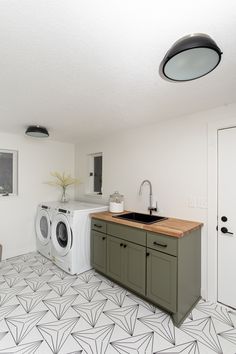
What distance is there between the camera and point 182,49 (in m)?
0.92

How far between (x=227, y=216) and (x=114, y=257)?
144 centimetres

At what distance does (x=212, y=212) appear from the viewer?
7.17ft

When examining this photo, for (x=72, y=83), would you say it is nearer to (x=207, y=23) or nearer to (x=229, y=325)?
(x=207, y=23)

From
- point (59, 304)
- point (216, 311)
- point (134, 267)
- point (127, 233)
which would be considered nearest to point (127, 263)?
point (134, 267)

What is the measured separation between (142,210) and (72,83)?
196cm

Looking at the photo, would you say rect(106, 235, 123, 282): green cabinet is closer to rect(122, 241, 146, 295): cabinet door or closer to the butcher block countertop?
rect(122, 241, 146, 295): cabinet door

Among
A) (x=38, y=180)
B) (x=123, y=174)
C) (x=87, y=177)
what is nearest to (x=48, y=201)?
(x=38, y=180)

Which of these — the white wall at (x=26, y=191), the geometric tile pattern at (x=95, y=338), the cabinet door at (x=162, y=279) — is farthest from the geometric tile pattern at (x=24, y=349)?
the white wall at (x=26, y=191)

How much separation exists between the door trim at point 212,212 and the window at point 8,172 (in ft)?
10.4

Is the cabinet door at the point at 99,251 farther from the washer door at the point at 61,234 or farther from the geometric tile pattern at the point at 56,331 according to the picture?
the geometric tile pattern at the point at 56,331

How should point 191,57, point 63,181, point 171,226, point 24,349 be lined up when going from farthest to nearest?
point 63,181, point 171,226, point 24,349, point 191,57

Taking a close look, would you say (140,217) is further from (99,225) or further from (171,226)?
(171,226)

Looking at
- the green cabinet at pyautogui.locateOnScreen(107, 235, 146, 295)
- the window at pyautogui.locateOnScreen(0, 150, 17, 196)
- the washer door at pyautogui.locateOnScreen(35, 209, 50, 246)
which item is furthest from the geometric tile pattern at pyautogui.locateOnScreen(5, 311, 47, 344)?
the window at pyautogui.locateOnScreen(0, 150, 17, 196)

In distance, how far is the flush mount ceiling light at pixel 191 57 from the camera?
907mm
